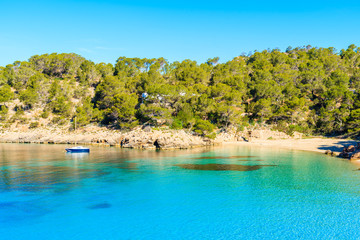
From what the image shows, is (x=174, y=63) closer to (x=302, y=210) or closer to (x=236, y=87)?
(x=236, y=87)

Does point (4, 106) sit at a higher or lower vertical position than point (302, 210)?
higher

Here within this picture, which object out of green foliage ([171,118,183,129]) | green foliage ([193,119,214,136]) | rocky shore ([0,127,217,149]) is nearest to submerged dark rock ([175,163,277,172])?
rocky shore ([0,127,217,149])

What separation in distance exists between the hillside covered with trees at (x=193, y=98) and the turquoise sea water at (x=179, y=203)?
43492mm

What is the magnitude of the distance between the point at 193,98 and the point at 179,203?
217 ft

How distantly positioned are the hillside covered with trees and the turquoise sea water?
143 ft

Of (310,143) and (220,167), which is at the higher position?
(310,143)

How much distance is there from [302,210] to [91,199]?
2054 centimetres

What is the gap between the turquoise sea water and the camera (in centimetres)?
1864

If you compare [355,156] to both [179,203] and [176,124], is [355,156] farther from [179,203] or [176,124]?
[176,124]

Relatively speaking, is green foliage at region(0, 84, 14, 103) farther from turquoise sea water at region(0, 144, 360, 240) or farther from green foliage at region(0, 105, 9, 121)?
turquoise sea water at region(0, 144, 360, 240)

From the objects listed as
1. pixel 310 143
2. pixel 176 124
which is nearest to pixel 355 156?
pixel 310 143

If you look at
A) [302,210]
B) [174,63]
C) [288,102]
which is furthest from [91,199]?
[174,63]

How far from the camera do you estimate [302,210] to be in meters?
22.5

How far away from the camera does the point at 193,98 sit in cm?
8831
